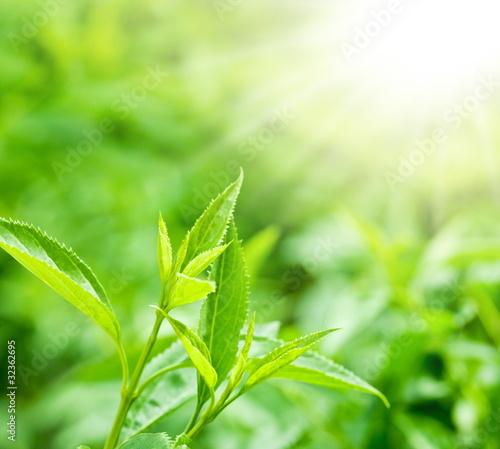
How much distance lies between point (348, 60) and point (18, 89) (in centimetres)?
150

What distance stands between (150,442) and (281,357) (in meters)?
0.14

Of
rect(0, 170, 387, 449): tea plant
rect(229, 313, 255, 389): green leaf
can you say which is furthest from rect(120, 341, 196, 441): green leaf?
rect(229, 313, 255, 389): green leaf

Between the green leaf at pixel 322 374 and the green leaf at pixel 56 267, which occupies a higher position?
the green leaf at pixel 56 267

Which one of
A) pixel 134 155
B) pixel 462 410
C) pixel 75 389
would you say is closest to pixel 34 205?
pixel 134 155

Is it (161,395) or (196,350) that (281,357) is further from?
(161,395)

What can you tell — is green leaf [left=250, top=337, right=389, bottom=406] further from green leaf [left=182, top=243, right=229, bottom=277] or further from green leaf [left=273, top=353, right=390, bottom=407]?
green leaf [left=182, top=243, right=229, bottom=277]

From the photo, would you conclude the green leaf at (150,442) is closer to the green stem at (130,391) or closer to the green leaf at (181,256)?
the green stem at (130,391)

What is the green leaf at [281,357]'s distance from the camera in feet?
2.03

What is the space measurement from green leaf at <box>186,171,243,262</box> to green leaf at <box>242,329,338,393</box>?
128mm

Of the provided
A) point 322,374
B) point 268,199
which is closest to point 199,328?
point 322,374

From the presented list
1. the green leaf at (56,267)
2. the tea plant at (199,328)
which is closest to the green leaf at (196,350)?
the tea plant at (199,328)

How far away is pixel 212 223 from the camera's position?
68cm

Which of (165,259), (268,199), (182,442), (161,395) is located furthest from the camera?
(268,199)

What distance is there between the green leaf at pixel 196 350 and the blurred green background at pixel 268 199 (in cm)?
40
